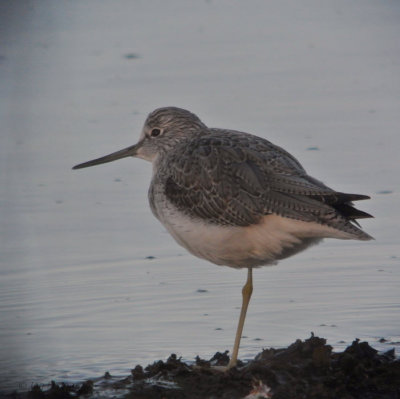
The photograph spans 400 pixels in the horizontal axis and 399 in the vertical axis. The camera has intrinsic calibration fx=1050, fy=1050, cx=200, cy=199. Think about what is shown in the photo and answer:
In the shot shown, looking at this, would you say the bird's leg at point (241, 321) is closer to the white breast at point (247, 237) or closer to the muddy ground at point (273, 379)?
the muddy ground at point (273, 379)

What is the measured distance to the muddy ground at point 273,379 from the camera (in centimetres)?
676

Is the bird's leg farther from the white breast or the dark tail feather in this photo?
the dark tail feather

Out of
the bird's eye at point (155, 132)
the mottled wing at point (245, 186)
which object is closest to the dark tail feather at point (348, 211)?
the mottled wing at point (245, 186)

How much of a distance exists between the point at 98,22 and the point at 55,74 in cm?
188

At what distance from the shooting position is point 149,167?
1138cm

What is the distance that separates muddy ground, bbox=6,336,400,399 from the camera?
22.2ft

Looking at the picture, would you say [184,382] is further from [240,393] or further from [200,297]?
[200,297]

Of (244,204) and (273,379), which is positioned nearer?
(273,379)

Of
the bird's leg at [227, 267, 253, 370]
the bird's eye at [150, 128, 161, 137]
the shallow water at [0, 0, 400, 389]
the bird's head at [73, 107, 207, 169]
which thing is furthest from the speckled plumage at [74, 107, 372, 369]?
the shallow water at [0, 0, 400, 389]

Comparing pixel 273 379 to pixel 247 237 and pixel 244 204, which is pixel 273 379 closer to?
pixel 247 237

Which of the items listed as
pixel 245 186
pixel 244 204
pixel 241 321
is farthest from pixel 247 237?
pixel 241 321

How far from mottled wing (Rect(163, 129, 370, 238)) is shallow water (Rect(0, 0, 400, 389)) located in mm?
1084

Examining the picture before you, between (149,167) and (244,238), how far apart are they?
163 inches

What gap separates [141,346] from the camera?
7844 millimetres
